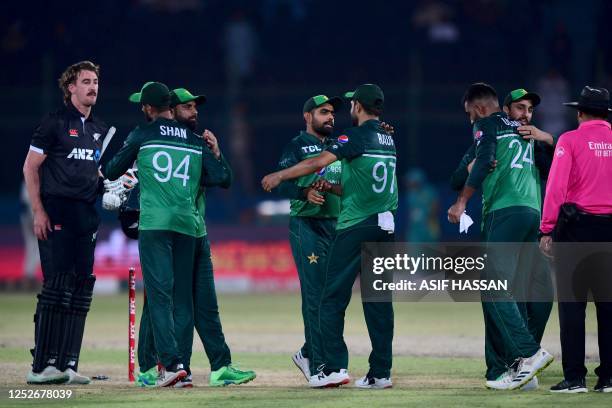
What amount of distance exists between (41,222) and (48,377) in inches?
55.1

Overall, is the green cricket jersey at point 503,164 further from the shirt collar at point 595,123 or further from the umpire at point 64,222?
the umpire at point 64,222

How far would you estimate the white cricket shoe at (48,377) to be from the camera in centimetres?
1060

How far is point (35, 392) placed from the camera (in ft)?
32.4

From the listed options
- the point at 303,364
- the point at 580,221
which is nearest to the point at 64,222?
the point at 303,364

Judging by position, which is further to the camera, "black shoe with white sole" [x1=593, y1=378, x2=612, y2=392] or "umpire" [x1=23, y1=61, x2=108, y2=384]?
"umpire" [x1=23, y1=61, x2=108, y2=384]

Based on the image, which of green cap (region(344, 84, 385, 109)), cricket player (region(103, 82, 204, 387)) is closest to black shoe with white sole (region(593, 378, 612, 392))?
green cap (region(344, 84, 385, 109))

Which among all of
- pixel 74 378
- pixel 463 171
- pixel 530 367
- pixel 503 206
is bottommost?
pixel 74 378

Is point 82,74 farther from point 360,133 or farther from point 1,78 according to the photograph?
point 1,78

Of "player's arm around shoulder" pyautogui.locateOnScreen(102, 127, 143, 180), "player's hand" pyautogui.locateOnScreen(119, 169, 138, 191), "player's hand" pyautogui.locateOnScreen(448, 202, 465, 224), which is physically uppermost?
"player's arm around shoulder" pyautogui.locateOnScreen(102, 127, 143, 180)

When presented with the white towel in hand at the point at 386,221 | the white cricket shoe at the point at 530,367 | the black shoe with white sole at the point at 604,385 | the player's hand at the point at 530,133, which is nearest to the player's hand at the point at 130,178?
the white towel in hand at the point at 386,221

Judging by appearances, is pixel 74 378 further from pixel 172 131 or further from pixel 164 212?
pixel 172 131

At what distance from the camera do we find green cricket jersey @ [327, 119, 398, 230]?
33.5 feet

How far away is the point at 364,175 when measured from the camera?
10227 mm

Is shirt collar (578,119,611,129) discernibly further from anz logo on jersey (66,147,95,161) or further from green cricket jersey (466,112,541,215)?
anz logo on jersey (66,147,95,161)
